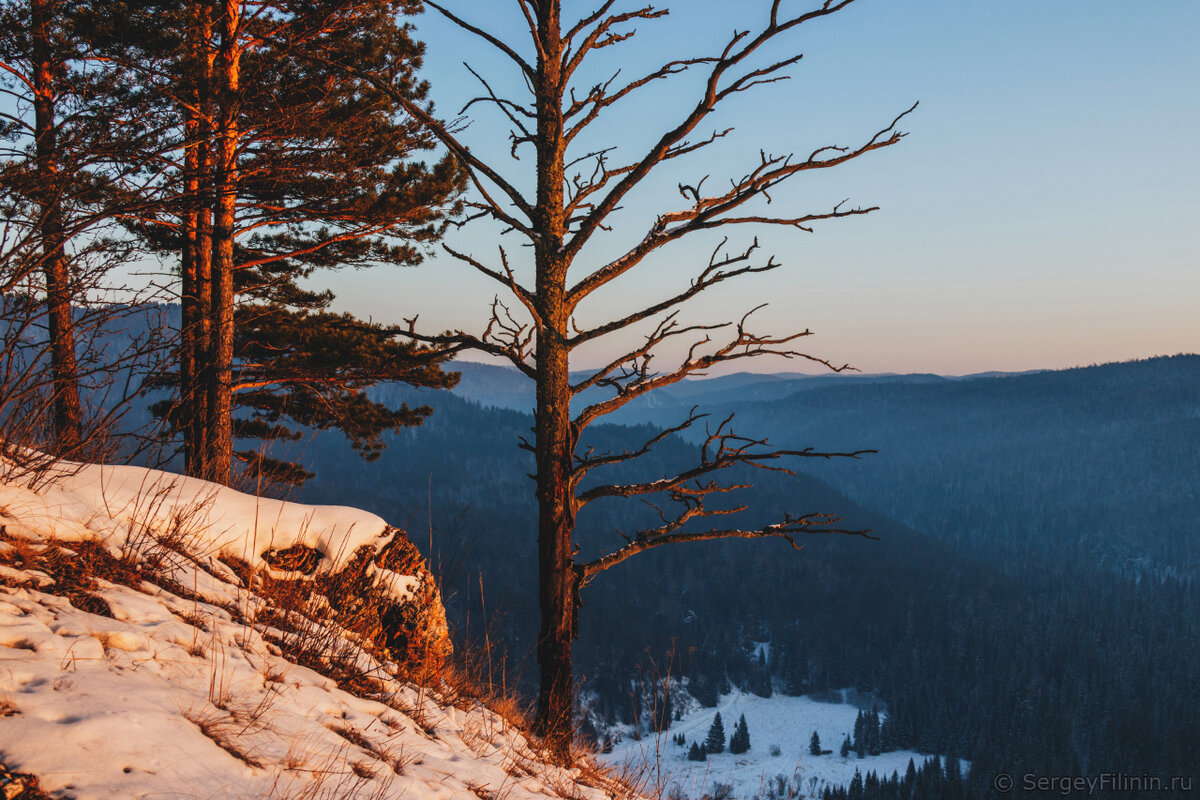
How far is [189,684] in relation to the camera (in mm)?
2633

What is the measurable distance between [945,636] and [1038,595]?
39846 millimetres

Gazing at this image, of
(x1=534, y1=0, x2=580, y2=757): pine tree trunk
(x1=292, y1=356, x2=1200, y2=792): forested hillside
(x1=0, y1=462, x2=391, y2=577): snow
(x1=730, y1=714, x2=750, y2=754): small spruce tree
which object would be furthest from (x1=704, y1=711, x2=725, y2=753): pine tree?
(x1=0, y1=462, x2=391, y2=577): snow

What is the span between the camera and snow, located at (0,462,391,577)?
3258 millimetres

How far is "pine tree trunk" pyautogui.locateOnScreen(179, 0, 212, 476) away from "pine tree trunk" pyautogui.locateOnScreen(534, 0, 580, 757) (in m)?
3.57

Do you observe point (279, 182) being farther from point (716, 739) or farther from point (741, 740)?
point (741, 740)

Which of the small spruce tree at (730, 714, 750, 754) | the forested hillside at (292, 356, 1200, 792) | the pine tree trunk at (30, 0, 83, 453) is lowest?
the small spruce tree at (730, 714, 750, 754)

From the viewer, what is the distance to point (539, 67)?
486cm

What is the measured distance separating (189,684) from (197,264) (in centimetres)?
889

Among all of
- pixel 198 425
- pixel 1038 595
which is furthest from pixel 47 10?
pixel 1038 595

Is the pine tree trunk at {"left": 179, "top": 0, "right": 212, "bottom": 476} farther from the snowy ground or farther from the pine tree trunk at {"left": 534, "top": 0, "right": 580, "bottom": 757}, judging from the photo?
the snowy ground

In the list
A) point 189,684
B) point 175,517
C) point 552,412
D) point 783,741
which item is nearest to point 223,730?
point 189,684

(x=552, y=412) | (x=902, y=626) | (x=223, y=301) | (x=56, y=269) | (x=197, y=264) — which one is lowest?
(x=902, y=626)

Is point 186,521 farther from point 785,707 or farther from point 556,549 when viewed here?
point 785,707

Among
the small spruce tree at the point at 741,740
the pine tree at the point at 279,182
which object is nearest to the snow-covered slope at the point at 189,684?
the pine tree at the point at 279,182
